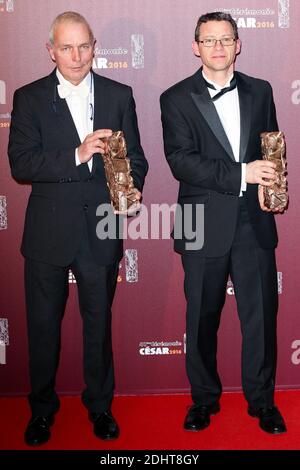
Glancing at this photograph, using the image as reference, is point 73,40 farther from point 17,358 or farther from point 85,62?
point 17,358

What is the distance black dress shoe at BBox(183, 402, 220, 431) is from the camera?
3482 millimetres

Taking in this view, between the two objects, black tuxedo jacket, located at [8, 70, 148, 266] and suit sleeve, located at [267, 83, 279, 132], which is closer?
black tuxedo jacket, located at [8, 70, 148, 266]

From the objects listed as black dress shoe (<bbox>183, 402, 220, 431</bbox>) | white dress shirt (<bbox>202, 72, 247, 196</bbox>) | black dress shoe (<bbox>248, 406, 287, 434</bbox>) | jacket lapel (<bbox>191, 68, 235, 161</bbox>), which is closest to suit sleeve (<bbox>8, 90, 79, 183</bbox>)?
jacket lapel (<bbox>191, 68, 235, 161</bbox>)

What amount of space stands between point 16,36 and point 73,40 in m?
0.67

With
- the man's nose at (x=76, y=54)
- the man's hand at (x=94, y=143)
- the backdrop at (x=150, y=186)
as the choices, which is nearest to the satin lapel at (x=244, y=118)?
the backdrop at (x=150, y=186)

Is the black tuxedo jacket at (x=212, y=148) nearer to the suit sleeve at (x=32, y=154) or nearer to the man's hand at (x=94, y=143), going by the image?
the man's hand at (x=94, y=143)

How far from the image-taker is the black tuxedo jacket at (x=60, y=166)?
3.14 m

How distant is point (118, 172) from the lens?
3.03 meters

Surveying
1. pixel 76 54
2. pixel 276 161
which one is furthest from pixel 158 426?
pixel 76 54

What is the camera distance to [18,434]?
3477 mm

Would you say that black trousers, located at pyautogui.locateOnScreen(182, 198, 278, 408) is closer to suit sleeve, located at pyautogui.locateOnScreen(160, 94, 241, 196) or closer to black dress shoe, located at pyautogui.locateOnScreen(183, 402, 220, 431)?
black dress shoe, located at pyautogui.locateOnScreen(183, 402, 220, 431)

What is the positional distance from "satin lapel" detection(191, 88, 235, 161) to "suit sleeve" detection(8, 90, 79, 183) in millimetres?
646

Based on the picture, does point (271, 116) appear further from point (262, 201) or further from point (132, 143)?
point (132, 143)

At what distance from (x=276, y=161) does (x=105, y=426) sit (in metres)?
1.55
